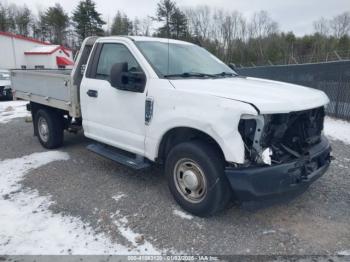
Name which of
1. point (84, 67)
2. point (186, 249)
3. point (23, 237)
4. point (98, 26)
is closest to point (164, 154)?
point (186, 249)

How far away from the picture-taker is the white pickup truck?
2.77 meters

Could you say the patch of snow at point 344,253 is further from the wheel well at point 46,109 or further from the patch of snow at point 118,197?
the wheel well at point 46,109

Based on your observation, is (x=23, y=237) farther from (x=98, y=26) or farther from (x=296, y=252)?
(x=98, y=26)

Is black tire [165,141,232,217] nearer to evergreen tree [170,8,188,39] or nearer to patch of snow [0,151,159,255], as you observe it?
patch of snow [0,151,159,255]

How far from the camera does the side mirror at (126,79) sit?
137 inches

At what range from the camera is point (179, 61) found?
3914mm

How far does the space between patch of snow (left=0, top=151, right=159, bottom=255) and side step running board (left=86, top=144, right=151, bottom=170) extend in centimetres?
92

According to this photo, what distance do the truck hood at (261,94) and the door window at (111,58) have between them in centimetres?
85

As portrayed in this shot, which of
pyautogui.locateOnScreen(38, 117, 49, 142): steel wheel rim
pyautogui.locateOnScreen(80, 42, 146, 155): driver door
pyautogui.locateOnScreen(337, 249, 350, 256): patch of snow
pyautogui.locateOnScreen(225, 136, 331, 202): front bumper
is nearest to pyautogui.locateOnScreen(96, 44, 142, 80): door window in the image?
pyautogui.locateOnScreen(80, 42, 146, 155): driver door

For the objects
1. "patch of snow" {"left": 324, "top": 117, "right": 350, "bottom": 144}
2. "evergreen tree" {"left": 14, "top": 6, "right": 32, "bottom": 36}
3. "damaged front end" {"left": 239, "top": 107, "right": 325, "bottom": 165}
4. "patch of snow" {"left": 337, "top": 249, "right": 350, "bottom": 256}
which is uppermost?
"evergreen tree" {"left": 14, "top": 6, "right": 32, "bottom": 36}

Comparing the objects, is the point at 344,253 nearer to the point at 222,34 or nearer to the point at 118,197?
the point at 118,197

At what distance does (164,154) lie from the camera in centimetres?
370

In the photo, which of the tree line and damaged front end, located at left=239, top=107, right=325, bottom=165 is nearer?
damaged front end, located at left=239, top=107, right=325, bottom=165

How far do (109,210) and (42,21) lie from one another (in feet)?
206
